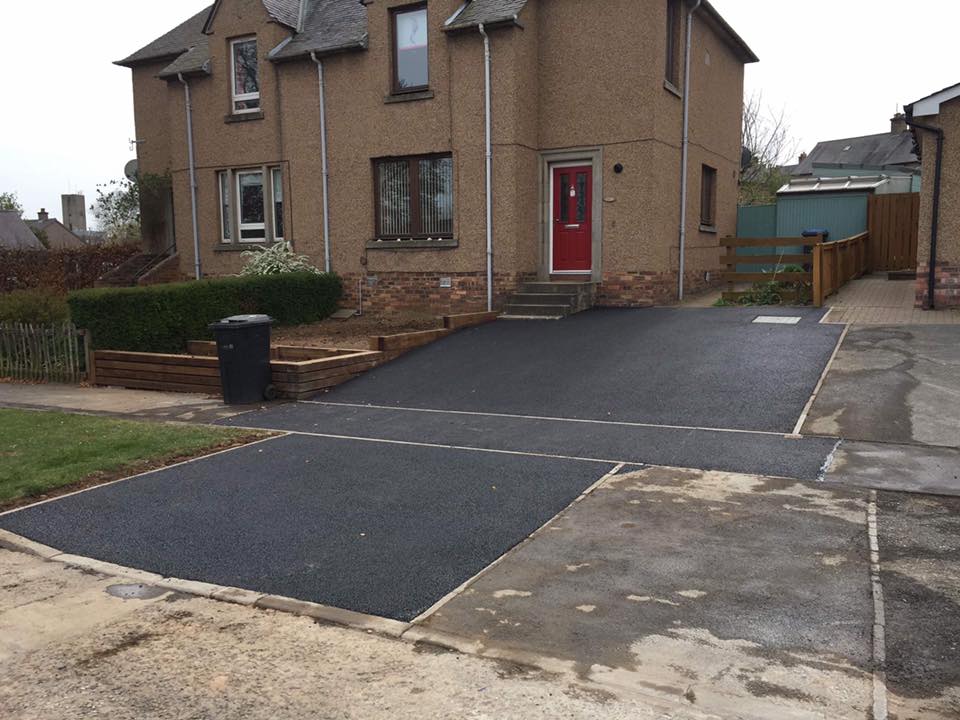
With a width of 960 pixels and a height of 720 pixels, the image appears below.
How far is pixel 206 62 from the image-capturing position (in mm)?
19781

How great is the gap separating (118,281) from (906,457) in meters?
20.0

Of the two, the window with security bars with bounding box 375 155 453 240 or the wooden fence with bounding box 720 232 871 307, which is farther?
the window with security bars with bounding box 375 155 453 240

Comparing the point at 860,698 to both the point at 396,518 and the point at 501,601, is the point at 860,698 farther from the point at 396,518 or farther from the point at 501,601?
the point at 396,518

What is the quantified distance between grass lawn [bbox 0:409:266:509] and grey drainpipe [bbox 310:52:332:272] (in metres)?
9.03

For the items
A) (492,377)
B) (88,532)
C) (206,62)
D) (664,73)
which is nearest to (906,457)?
(492,377)

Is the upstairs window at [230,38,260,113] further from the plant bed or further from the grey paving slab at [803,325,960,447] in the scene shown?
the grey paving slab at [803,325,960,447]

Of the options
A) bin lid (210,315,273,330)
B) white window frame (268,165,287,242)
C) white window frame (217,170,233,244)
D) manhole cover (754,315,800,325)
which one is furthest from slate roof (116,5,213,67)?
manhole cover (754,315,800,325)

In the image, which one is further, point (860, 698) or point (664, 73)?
point (664, 73)

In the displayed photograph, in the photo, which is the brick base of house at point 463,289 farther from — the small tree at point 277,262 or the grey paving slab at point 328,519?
the grey paving slab at point 328,519

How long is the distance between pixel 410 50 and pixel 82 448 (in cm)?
1202

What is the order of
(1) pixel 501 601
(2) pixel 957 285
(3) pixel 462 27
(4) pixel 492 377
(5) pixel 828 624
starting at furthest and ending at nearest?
(3) pixel 462 27
(2) pixel 957 285
(4) pixel 492 377
(1) pixel 501 601
(5) pixel 828 624

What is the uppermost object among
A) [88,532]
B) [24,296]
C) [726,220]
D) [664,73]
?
[664,73]

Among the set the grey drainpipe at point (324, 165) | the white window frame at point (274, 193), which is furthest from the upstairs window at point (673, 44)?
the white window frame at point (274, 193)

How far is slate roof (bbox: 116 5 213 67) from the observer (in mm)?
22453
